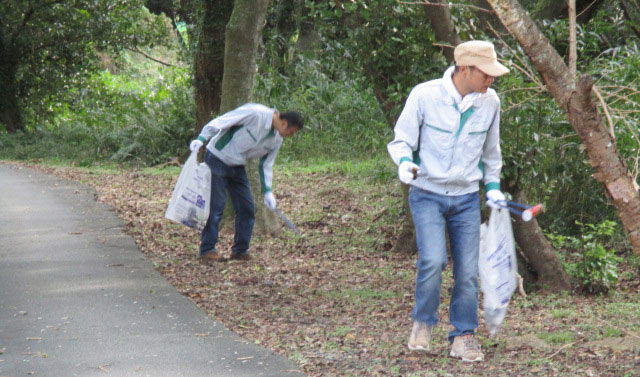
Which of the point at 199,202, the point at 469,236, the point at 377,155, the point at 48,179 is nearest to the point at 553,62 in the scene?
the point at 469,236

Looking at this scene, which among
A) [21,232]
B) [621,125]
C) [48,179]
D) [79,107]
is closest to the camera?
[621,125]

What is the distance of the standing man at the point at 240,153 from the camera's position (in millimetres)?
8102

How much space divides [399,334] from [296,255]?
3600 mm

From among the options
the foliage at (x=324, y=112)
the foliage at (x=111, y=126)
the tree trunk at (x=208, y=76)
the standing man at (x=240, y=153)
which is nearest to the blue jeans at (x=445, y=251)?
the standing man at (x=240, y=153)

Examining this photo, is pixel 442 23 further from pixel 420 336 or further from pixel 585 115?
pixel 420 336

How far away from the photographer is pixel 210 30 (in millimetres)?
13711

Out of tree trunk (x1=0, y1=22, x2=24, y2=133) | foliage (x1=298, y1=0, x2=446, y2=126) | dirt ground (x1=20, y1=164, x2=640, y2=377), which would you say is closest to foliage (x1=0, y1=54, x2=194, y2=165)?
tree trunk (x1=0, y1=22, x2=24, y2=133)

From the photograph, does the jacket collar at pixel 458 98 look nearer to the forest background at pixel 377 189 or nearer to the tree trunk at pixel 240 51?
the forest background at pixel 377 189

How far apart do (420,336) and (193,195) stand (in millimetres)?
3763

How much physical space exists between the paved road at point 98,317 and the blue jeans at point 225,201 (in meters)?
0.69

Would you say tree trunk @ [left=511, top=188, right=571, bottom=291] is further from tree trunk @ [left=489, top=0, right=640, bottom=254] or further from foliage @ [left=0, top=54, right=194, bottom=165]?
foliage @ [left=0, top=54, right=194, bottom=165]

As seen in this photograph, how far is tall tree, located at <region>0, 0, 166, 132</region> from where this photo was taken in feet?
72.4

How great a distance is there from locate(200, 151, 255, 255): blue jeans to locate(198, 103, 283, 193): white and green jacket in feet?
0.42

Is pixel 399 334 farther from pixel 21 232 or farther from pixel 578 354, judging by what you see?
pixel 21 232
